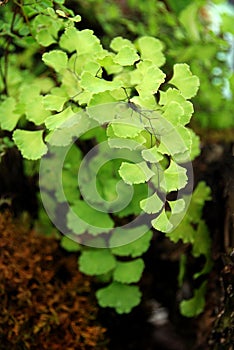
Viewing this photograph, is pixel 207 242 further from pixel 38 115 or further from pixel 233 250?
pixel 38 115

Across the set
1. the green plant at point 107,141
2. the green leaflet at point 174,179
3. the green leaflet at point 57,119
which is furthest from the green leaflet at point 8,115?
the green leaflet at point 174,179

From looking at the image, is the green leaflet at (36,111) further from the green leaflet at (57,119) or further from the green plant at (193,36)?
the green plant at (193,36)

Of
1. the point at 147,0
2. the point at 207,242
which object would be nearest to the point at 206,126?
the point at 147,0

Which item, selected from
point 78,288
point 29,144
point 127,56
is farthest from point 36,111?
point 78,288

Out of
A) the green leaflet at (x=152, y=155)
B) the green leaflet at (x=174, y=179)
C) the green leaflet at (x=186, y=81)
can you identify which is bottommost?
the green leaflet at (x=174, y=179)

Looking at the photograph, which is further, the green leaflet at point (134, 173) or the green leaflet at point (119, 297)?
the green leaflet at point (119, 297)

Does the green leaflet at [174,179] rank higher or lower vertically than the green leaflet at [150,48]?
lower

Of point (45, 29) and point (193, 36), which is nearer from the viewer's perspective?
point (45, 29)

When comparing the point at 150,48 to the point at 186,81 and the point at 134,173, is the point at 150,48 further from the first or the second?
the point at 134,173
